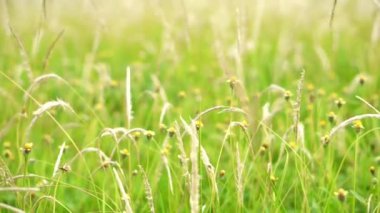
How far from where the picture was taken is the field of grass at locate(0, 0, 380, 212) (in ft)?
5.72

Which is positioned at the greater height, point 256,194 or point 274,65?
point 274,65

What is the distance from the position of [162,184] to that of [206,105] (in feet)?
2.97

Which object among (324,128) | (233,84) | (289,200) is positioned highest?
(233,84)

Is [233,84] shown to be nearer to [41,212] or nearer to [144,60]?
[41,212]

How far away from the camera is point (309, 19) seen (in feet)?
17.3

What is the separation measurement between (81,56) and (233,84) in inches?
105

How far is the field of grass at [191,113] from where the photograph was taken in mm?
1744

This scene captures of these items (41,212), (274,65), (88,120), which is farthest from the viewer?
(274,65)

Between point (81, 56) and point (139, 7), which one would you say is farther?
point (139, 7)

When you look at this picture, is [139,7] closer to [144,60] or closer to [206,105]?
[144,60]

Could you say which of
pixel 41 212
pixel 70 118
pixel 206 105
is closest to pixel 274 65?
pixel 206 105

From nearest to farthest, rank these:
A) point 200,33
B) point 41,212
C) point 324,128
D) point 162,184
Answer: point 41,212, point 162,184, point 324,128, point 200,33

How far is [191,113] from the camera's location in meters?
2.91

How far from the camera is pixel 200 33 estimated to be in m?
4.94
